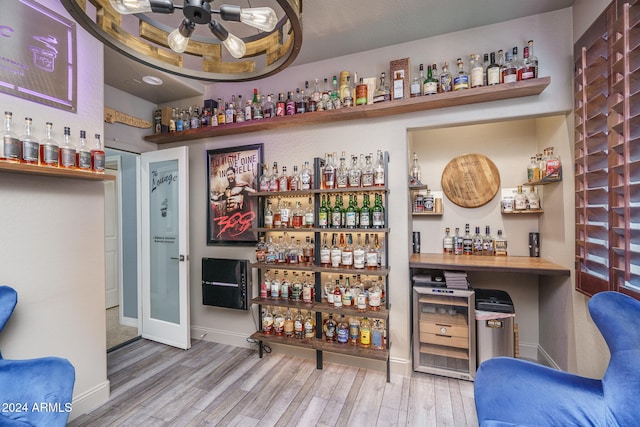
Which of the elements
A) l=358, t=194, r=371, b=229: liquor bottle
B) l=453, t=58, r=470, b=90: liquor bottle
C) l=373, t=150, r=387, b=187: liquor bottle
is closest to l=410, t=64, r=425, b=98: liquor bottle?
l=453, t=58, r=470, b=90: liquor bottle

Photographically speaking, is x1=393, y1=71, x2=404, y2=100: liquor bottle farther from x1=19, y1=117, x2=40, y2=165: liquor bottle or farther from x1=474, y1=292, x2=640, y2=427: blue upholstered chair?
x1=19, y1=117, x2=40, y2=165: liquor bottle

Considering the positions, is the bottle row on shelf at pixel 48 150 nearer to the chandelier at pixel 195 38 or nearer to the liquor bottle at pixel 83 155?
the liquor bottle at pixel 83 155

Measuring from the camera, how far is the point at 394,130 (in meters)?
2.44

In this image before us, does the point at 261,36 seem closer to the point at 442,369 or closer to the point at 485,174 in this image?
the point at 485,174

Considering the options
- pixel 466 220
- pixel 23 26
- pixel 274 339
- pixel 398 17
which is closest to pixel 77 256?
pixel 23 26

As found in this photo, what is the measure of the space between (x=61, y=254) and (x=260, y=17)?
1969 mm

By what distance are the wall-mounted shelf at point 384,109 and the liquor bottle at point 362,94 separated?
8cm

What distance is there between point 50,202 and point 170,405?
1584 millimetres

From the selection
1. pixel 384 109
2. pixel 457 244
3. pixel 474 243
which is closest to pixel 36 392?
pixel 384 109

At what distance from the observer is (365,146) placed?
2529 millimetres

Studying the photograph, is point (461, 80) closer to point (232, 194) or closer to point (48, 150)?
point (232, 194)

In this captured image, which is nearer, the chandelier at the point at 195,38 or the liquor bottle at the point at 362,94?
the chandelier at the point at 195,38

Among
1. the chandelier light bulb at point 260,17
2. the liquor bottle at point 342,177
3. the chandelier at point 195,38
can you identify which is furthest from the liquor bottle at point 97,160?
the liquor bottle at point 342,177

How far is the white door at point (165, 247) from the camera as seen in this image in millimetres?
2812
